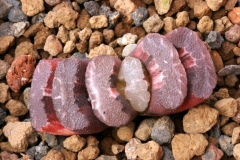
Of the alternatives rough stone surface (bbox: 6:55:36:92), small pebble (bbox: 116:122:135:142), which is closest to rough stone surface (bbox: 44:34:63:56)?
rough stone surface (bbox: 6:55:36:92)

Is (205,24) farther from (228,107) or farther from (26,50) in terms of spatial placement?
(26,50)

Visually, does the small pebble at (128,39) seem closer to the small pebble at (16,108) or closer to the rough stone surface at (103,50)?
the rough stone surface at (103,50)

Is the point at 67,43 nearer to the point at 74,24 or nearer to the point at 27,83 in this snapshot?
the point at 74,24

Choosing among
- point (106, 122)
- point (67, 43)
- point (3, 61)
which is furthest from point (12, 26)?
point (106, 122)

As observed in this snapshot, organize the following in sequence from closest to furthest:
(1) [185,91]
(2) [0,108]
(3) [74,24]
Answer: (1) [185,91], (2) [0,108], (3) [74,24]

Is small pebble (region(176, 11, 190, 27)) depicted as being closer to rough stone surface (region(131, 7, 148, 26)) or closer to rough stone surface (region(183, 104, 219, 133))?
rough stone surface (region(131, 7, 148, 26))

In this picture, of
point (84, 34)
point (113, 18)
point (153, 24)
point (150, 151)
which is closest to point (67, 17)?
point (84, 34)

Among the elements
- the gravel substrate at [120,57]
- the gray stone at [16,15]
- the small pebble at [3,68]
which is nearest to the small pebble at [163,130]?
the gravel substrate at [120,57]
